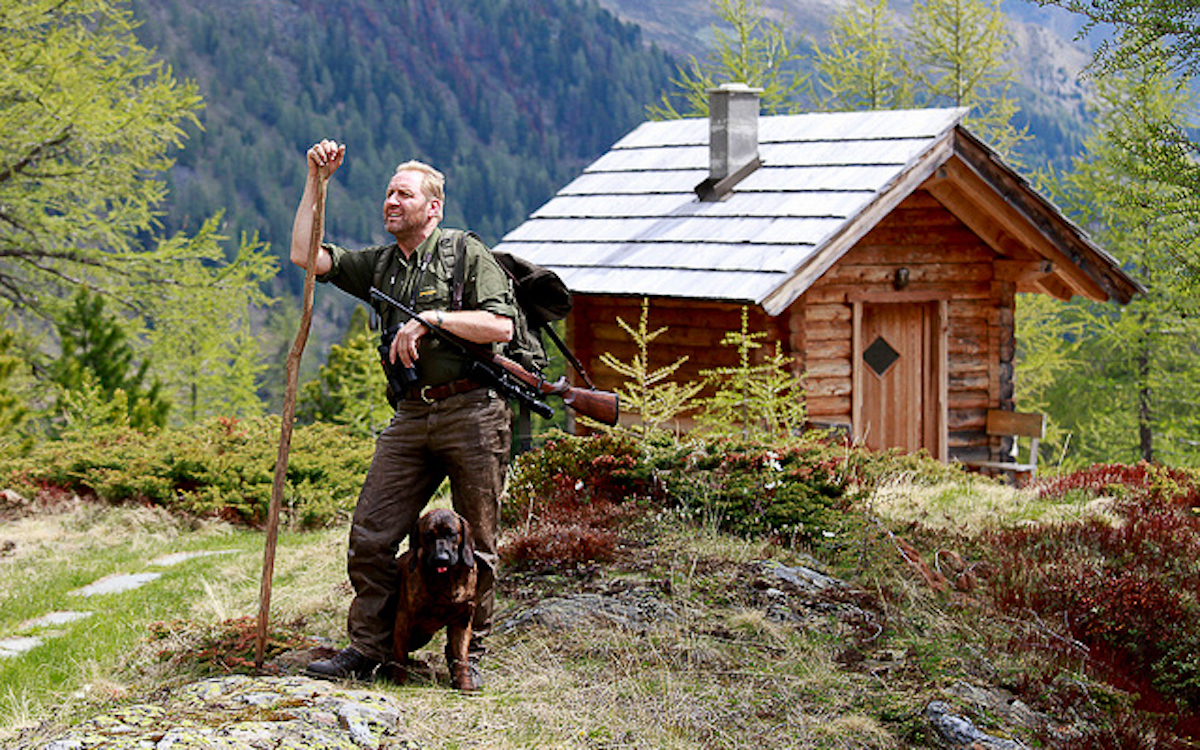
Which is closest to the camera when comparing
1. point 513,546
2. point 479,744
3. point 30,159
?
point 479,744

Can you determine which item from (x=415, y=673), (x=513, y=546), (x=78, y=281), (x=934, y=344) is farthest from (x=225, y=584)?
(x=78, y=281)

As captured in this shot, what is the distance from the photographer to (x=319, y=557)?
356 inches

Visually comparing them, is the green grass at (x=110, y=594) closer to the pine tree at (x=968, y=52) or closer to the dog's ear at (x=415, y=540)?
the dog's ear at (x=415, y=540)

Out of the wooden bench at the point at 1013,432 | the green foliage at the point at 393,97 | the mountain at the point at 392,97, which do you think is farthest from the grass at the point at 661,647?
the green foliage at the point at 393,97

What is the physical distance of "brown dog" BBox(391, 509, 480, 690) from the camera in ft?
17.5

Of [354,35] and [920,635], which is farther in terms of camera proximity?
[354,35]

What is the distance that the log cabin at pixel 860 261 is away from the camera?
12.9 metres

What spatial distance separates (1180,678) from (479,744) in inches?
161

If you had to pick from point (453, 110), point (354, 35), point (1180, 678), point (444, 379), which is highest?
point (354, 35)

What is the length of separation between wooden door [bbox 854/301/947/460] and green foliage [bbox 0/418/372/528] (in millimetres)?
5897

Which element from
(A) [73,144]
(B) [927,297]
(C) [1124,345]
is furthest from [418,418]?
(C) [1124,345]

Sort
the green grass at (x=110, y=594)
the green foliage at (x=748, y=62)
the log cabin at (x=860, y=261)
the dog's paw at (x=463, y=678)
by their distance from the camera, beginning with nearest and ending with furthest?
the dog's paw at (x=463, y=678)
the green grass at (x=110, y=594)
the log cabin at (x=860, y=261)
the green foliage at (x=748, y=62)

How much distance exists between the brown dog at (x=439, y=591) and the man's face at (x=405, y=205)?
136 centimetres

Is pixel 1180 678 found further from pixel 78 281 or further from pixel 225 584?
pixel 78 281
